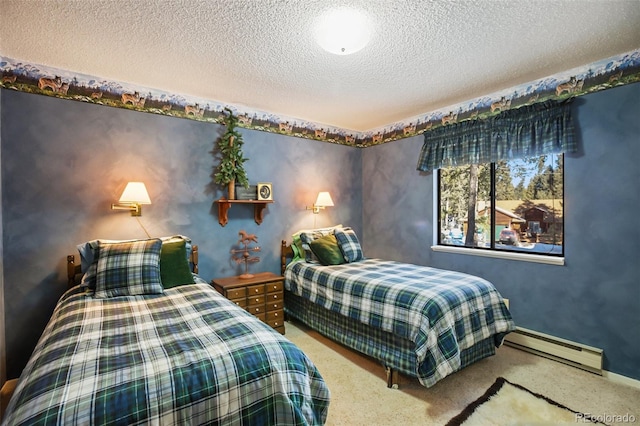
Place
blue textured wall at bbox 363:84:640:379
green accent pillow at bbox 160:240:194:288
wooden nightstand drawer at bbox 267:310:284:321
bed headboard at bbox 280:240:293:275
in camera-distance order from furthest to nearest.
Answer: bed headboard at bbox 280:240:293:275
wooden nightstand drawer at bbox 267:310:284:321
green accent pillow at bbox 160:240:194:288
blue textured wall at bbox 363:84:640:379

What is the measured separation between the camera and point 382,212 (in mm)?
4305

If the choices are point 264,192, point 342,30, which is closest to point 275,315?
point 264,192

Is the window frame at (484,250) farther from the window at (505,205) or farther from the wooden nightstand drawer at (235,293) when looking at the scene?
the wooden nightstand drawer at (235,293)

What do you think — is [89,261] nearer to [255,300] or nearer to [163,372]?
[255,300]

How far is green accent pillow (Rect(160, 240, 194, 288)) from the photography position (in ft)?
7.88

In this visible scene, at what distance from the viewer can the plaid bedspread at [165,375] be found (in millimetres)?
1058

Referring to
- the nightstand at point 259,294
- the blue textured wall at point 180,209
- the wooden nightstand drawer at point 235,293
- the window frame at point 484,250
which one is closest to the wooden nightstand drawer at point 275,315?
the nightstand at point 259,294

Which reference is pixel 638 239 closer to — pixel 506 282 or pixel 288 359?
pixel 506 282

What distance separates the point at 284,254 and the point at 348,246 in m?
0.83

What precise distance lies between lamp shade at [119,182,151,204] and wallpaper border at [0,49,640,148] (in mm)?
807

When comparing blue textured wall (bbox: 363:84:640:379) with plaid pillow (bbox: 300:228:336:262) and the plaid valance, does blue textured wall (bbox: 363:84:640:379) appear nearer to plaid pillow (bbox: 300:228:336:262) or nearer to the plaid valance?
the plaid valance

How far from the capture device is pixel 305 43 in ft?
6.92

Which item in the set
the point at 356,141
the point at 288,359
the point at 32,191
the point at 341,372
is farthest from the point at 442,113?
the point at 32,191

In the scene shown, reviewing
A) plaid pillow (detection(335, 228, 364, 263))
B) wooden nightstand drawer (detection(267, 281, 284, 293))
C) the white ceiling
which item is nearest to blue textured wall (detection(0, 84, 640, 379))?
the white ceiling
